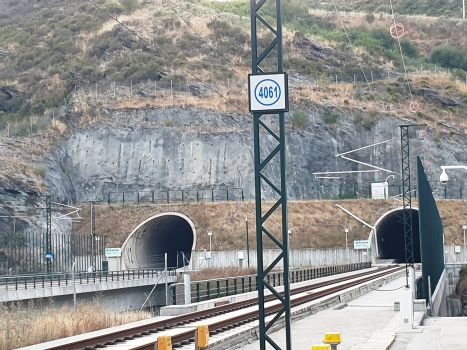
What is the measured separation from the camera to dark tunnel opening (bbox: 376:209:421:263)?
84.2 m

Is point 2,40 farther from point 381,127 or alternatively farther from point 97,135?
point 381,127

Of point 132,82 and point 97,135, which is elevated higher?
point 132,82

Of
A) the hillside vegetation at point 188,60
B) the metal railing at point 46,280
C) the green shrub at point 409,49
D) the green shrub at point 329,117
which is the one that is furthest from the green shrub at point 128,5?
the metal railing at point 46,280

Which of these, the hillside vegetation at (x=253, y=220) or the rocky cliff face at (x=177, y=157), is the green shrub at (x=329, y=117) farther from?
the hillside vegetation at (x=253, y=220)

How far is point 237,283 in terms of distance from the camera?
170 ft

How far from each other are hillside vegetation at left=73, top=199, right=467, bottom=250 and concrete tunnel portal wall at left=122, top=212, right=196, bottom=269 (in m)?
1.58

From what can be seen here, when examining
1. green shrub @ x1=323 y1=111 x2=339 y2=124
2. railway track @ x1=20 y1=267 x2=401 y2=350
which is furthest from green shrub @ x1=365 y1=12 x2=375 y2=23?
railway track @ x1=20 y1=267 x2=401 y2=350

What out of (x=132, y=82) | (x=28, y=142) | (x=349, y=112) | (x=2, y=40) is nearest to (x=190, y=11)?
(x=2, y=40)

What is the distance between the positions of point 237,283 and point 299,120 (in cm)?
4324

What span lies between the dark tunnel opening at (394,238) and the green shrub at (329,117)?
15.1 metres

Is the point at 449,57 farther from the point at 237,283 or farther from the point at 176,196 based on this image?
the point at 237,283

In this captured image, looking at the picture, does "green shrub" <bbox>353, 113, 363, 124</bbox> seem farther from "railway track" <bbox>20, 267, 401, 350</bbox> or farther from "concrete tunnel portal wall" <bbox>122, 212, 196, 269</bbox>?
"railway track" <bbox>20, 267, 401, 350</bbox>

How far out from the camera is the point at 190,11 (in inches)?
5753

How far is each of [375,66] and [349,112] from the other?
2776 cm
